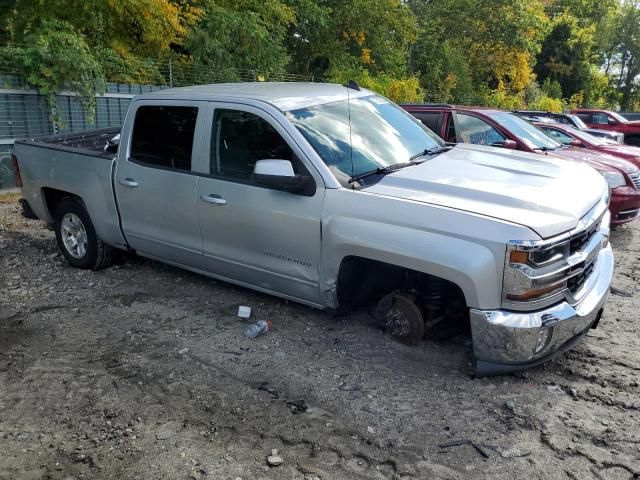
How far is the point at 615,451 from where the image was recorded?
3098mm

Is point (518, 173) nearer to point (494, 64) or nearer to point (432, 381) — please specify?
point (432, 381)

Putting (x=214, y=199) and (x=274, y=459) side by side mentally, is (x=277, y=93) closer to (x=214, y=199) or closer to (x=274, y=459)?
(x=214, y=199)

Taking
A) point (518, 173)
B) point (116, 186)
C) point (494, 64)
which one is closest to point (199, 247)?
point (116, 186)

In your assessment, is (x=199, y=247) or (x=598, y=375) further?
(x=199, y=247)

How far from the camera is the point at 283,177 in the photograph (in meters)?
4.04

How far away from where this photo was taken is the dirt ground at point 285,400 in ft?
10.0

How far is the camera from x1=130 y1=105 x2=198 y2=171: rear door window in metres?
4.91

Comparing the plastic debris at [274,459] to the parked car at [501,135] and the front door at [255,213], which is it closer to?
the front door at [255,213]

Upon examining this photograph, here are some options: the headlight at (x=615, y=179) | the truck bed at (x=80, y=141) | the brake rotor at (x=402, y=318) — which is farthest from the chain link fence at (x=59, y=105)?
the headlight at (x=615, y=179)

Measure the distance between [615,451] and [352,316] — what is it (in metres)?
2.25

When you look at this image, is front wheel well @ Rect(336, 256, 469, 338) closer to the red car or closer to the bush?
the red car

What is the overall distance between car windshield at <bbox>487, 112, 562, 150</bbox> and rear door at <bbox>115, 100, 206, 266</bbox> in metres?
5.20

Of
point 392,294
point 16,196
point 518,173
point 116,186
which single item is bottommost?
point 16,196

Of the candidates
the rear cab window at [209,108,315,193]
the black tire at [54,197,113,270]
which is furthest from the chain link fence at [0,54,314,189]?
the rear cab window at [209,108,315,193]
